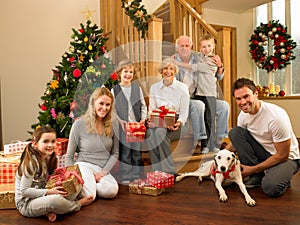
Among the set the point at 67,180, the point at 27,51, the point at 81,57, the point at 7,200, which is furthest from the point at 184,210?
the point at 27,51

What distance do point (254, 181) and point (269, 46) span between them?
4.22 metres

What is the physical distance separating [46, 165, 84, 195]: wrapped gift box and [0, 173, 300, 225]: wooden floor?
0.17 m

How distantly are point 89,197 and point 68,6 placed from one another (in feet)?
11.8

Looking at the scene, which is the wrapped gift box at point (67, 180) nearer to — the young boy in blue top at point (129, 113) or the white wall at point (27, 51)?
the young boy in blue top at point (129, 113)

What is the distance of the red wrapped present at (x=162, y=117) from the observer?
296 centimetres

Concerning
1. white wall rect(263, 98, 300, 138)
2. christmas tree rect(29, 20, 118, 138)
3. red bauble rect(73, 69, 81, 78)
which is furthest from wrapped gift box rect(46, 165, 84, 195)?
white wall rect(263, 98, 300, 138)

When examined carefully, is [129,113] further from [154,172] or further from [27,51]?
[27,51]

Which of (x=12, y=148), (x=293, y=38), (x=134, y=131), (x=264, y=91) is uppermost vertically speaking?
(x=293, y=38)

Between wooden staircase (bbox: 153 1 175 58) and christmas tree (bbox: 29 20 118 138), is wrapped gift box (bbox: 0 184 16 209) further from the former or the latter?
wooden staircase (bbox: 153 1 175 58)

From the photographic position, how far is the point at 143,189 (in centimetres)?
265

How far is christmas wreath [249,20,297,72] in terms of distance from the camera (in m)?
5.99

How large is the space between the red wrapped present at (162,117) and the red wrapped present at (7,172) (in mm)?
1147

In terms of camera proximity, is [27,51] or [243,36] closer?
[27,51]

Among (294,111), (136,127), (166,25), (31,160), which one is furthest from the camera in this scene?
(294,111)
